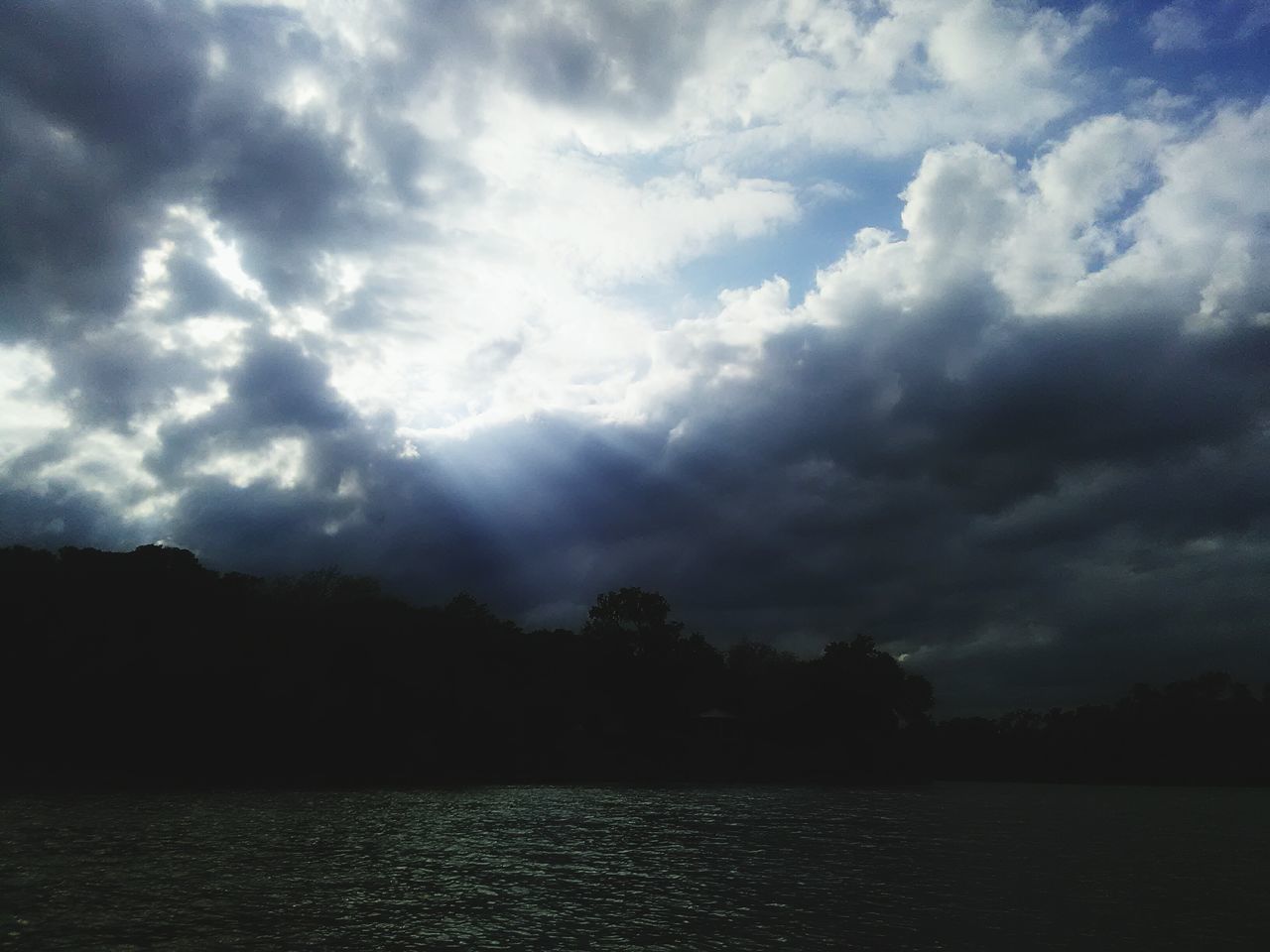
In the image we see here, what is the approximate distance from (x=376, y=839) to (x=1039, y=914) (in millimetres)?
29954

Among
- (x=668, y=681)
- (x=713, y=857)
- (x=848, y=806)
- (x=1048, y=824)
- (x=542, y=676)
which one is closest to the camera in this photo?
(x=713, y=857)

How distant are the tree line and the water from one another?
25.6m

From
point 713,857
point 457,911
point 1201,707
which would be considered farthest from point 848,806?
point 1201,707

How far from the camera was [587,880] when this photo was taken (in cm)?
3244

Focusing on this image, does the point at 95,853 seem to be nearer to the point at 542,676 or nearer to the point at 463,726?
the point at 463,726

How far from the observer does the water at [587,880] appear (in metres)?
23.3

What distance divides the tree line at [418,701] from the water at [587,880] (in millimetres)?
25612

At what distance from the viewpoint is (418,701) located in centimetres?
9569

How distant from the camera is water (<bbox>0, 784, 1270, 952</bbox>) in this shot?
23.3 m

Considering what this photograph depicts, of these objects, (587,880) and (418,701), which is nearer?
(587,880)

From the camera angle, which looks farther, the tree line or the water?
the tree line

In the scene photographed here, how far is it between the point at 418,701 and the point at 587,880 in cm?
6820

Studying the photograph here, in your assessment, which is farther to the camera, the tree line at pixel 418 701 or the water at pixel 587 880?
the tree line at pixel 418 701

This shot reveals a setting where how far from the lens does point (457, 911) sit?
2572 centimetres
